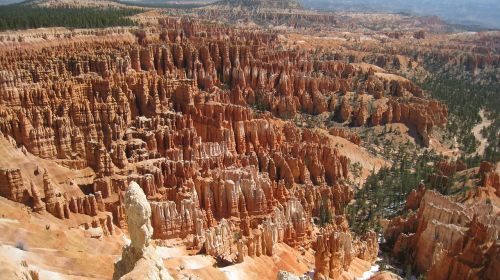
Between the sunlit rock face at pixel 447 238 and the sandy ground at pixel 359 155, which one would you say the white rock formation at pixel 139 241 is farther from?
the sandy ground at pixel 359 155

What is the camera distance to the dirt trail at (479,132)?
64.6 metres

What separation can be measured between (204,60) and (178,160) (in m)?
34.5

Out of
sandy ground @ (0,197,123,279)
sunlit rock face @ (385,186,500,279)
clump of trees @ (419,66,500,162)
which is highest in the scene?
sandy ground @ (0,197,123,279)

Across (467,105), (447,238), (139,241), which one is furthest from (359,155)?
(139,241)

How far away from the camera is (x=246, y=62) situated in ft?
231

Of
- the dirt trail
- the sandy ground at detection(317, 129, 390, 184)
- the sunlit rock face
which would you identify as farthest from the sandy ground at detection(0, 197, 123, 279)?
the dirt trail

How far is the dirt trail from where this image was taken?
64625 millimetres

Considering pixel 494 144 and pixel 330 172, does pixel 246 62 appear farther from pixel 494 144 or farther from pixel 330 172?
pixel 494 144

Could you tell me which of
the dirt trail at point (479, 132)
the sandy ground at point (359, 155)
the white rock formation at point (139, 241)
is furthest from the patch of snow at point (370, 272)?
the dirt trail at point (479, 132)

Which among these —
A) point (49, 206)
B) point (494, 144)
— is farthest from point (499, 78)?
point (49, 206)

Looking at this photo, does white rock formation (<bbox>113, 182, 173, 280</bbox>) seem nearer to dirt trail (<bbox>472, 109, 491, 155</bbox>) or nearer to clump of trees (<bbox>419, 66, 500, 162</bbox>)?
clump of trees (<bbox>419, 66, 500, 162</bbox>)

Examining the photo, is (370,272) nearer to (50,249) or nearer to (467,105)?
(50,249)

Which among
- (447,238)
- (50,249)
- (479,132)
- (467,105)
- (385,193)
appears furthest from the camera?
(467,105)

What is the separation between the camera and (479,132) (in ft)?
237
